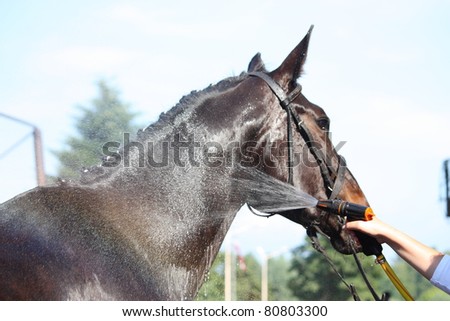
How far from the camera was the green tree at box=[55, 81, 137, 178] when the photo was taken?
17.9 feet

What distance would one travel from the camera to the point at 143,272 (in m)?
4.29

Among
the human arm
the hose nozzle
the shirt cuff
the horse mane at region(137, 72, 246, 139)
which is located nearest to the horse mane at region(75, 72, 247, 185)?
the horse mane at region(137, 72, 246, 139)

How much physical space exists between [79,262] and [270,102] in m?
1.93

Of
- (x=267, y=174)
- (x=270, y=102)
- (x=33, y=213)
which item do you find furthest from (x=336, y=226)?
(x=33, y=213)

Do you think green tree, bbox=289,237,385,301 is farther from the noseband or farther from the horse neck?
the horse neck

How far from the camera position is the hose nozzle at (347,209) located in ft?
14.5

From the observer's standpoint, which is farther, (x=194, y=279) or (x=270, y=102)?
(x=270, y=102)

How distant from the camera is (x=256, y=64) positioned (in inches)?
216

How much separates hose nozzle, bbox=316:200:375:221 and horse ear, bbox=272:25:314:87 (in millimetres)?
995

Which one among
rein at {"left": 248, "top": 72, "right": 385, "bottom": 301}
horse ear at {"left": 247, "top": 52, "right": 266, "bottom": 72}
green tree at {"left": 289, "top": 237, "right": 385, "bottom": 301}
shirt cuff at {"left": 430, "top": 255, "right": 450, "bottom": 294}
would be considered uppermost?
horse ear at {"left": 247, "top": 52, "right": 266, "bottom": 72}

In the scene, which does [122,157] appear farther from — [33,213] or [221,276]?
[221,276]

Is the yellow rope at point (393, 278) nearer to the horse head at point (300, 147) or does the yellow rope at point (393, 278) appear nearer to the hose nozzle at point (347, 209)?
the horse head at point (300, 147)

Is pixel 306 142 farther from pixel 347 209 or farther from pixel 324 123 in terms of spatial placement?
pixel 347 209

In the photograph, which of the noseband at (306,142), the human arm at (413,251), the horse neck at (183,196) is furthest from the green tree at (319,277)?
the human arm at (413,251)
